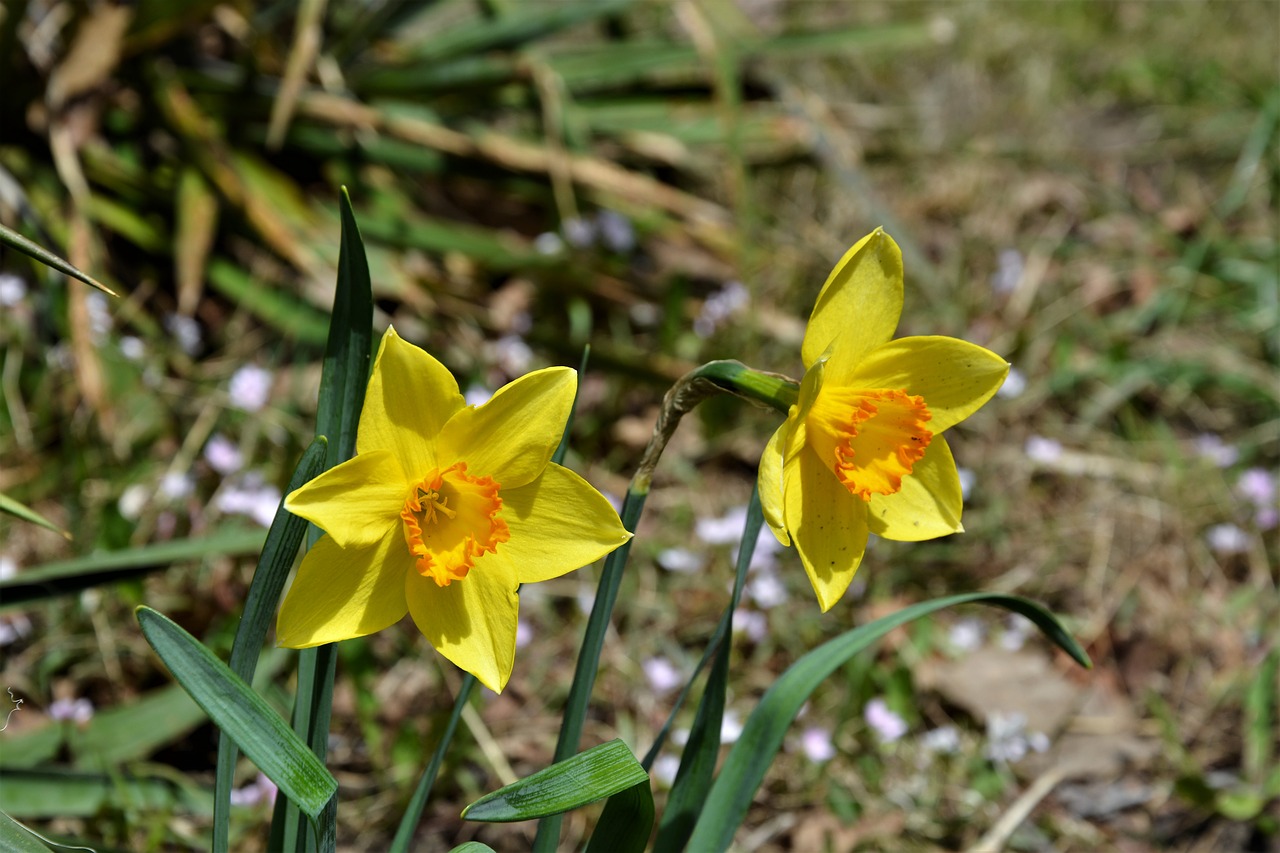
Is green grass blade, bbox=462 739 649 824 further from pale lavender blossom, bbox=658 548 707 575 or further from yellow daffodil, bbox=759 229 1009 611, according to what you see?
pale lavender blossom, bbox=658 548 707 575

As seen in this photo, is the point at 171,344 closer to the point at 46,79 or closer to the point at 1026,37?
the point at 46,79

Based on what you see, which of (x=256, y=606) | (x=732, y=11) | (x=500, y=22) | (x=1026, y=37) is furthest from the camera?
(x=1026, y=37)

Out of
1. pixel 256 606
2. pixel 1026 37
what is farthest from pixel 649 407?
pixel 1026 37

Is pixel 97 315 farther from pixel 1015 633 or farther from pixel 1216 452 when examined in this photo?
pixel 1216 452

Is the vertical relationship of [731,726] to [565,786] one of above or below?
below

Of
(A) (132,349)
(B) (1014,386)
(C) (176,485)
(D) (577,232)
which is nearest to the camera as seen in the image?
(C) (176,485)

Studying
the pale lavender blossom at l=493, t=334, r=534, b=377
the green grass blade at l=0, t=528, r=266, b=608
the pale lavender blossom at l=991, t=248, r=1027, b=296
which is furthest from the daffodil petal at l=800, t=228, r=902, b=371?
the pale lavender blossom at l=991, t=248, r=1027, b=296

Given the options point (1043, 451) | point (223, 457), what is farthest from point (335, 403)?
point (1043, 451)
